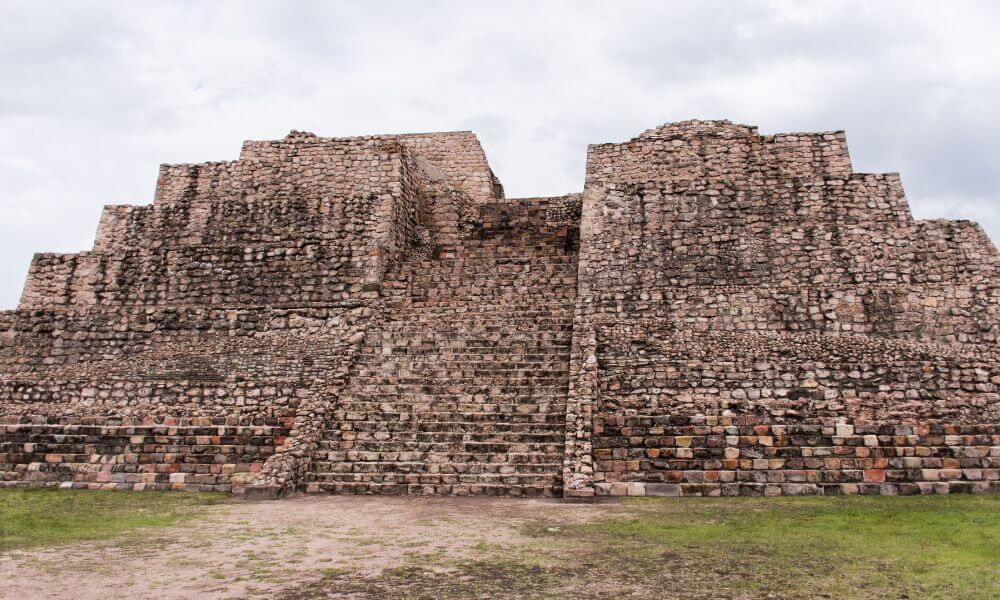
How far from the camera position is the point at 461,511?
27.0 ft

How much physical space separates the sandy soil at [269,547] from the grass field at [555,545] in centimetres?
3

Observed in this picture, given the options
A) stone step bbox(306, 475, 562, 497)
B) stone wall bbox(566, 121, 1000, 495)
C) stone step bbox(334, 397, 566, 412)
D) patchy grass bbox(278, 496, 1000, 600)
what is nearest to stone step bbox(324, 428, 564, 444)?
stone step bbox(334, 397, 566, 412)

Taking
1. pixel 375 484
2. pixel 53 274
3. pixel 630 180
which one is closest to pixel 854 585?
pixel 375 484

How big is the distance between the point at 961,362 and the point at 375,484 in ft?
31.6

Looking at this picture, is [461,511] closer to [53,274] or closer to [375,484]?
[375,484]

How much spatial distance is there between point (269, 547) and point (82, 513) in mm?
3753

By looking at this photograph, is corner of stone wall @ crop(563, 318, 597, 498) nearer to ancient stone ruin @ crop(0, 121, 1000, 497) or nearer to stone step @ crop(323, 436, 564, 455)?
ancient stone ruin @ crop(0, 121, 1000, 497)

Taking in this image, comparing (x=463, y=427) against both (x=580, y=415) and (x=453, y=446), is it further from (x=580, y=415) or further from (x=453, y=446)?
(x=580, y=415)

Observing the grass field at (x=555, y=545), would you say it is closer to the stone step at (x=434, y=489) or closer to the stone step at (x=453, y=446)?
the stone step at (x=434, y=489)

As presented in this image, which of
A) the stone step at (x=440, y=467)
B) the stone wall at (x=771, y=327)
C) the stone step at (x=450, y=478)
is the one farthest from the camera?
the stone step at (x=440, y=467)

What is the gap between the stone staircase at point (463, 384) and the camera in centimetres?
991

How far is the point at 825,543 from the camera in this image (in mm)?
6191

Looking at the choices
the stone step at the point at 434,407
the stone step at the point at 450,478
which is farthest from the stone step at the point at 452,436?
the stone step at the point at 450,478

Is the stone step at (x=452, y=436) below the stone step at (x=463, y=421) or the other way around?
below
